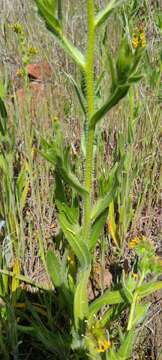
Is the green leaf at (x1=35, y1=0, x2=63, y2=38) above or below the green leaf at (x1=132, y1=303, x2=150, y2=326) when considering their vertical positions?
above

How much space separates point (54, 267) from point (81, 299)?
94 millimetres

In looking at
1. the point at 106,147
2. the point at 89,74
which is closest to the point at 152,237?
the point at 106,147

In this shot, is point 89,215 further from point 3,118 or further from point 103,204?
point 3,118

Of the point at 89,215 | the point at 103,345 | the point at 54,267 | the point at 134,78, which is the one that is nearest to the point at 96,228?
the point at 89,215

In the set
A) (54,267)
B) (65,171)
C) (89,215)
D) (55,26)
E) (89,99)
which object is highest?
(55,26)

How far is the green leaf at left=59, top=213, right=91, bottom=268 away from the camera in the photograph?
100 cm

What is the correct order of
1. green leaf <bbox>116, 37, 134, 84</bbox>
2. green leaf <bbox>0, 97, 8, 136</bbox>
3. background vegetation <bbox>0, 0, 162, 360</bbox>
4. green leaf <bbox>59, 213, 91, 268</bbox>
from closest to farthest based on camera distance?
1. green leaf <bbox>116, 37, 134, 84</bbox>
2. green leaf <bbox>59, 213, 91, 268</bbox>
3. background vegetation <bbox>0, 0, 162, 360</bbox>
4. green leaf <bbox>0, 97, 8, 136</bbox>

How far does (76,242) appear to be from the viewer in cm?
100

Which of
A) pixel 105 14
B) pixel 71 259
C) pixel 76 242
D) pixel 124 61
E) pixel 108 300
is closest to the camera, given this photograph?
pixel 124 61

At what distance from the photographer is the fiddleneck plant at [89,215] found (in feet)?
2.78

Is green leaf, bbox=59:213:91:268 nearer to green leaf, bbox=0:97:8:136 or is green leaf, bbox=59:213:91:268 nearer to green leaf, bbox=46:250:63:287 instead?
green leaf, bbox=46:250:63:287

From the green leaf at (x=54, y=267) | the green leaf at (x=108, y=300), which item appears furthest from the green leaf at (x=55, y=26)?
the green leaf at (x=108, y=300)

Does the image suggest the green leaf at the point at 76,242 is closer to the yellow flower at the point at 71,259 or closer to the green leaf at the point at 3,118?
the yellow flower at the point at 71,259

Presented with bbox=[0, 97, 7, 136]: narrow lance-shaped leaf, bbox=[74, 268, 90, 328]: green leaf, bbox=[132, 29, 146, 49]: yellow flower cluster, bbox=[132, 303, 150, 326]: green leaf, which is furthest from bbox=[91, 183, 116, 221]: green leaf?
bbox=[132, 29, 146, 49]: yellow flower cluster
